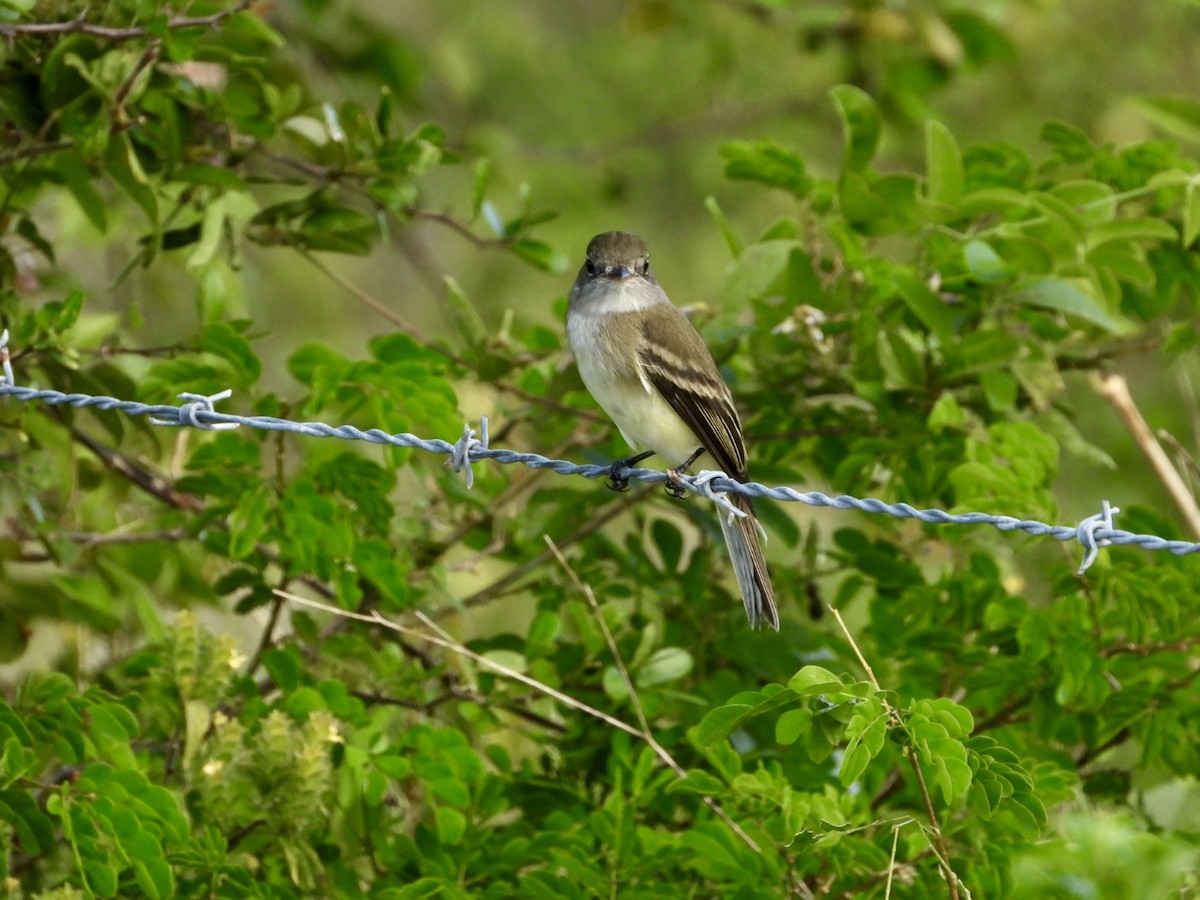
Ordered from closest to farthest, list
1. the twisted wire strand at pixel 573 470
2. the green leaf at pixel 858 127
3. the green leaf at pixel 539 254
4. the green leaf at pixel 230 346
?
the twisted wire strand at pixel 573 470 < the green leaf at pixel 230 346 < the green leaf at pixel 858 127 < the green leaf at pixel 539 254

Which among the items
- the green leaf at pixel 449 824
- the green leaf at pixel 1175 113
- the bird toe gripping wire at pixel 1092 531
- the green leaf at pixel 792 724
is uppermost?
the green leaf at pixel 1175 113

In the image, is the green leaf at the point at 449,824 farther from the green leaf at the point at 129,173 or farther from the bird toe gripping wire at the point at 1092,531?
the green leaf at the point at 129,173

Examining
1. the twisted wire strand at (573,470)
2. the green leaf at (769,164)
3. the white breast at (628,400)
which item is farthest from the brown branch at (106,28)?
the green leaf at (769,164)

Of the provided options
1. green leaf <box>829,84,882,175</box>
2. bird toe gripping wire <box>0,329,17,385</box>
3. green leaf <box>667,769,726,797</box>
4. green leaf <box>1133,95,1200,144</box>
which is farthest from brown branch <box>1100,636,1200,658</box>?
bird toe gripping wire <box>0,329,17,385</box>

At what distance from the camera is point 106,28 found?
12.2 ft

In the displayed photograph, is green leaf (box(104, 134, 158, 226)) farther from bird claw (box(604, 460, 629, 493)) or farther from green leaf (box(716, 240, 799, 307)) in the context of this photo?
green leaf (box(716, 240, 799, 307))

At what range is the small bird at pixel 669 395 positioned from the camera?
A: 13.6 feet

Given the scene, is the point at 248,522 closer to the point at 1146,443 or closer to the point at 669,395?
the point at 669,395

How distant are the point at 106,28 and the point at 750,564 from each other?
90.6 inches

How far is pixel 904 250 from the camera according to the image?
943 centimetres

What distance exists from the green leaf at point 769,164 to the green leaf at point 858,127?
15 centimetres

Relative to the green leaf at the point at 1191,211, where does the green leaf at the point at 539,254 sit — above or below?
below

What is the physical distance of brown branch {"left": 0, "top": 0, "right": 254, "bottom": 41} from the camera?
365 centimetres

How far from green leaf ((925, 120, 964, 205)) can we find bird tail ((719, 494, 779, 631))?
3.59 feet
